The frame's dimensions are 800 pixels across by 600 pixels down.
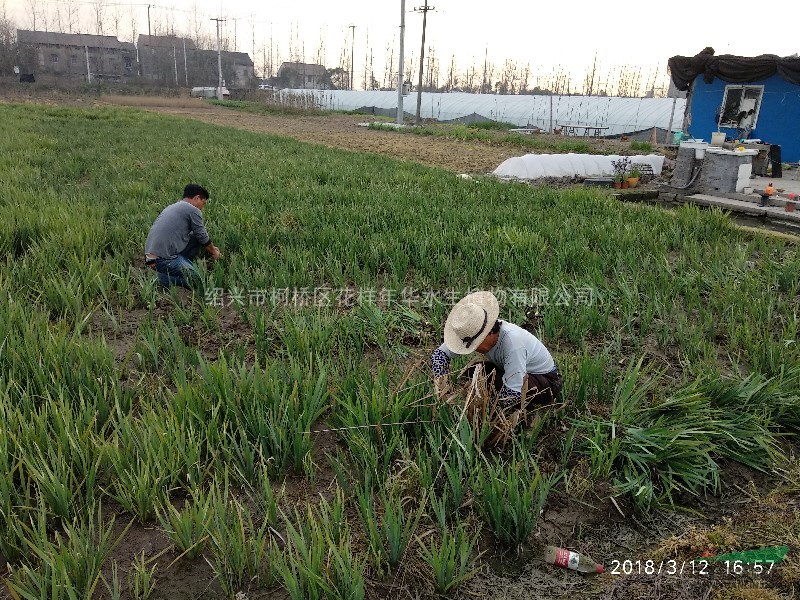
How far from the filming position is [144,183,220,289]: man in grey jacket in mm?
4449

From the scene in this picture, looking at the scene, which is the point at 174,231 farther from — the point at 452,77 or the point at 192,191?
the point at 452,77

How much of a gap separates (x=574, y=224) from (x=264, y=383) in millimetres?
4581

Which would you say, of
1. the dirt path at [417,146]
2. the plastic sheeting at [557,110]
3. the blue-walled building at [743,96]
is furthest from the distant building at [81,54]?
the blue-walled building at [743,96]

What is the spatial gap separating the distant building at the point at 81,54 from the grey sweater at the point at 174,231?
57.3m

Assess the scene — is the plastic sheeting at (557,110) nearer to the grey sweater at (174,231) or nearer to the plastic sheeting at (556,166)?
the plastic sheeting at (556,166)

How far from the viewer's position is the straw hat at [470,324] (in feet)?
7.63

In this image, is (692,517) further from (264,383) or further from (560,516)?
(264,383)

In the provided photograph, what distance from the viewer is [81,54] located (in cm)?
5922

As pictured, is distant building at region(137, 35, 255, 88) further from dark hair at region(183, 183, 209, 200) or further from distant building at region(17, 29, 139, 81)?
dark hair at region(183, 183, 209, 200)

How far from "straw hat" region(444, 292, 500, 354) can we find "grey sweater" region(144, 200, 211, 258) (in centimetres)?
297

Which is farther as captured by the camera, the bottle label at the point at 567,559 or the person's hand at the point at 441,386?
the person's hand at the point at 441,386

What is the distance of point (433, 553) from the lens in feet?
5.73

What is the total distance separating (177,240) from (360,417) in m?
2.90

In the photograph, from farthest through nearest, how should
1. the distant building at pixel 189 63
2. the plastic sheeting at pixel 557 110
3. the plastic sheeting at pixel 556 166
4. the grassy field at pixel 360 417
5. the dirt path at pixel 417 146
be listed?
the distant building at pixel 189 63
the plastic sheeting at pixel 557 110
the dirt path at pixel 417 146
the plastic sheeting at pixel 556 166
the grassy field at pixel 360 417
